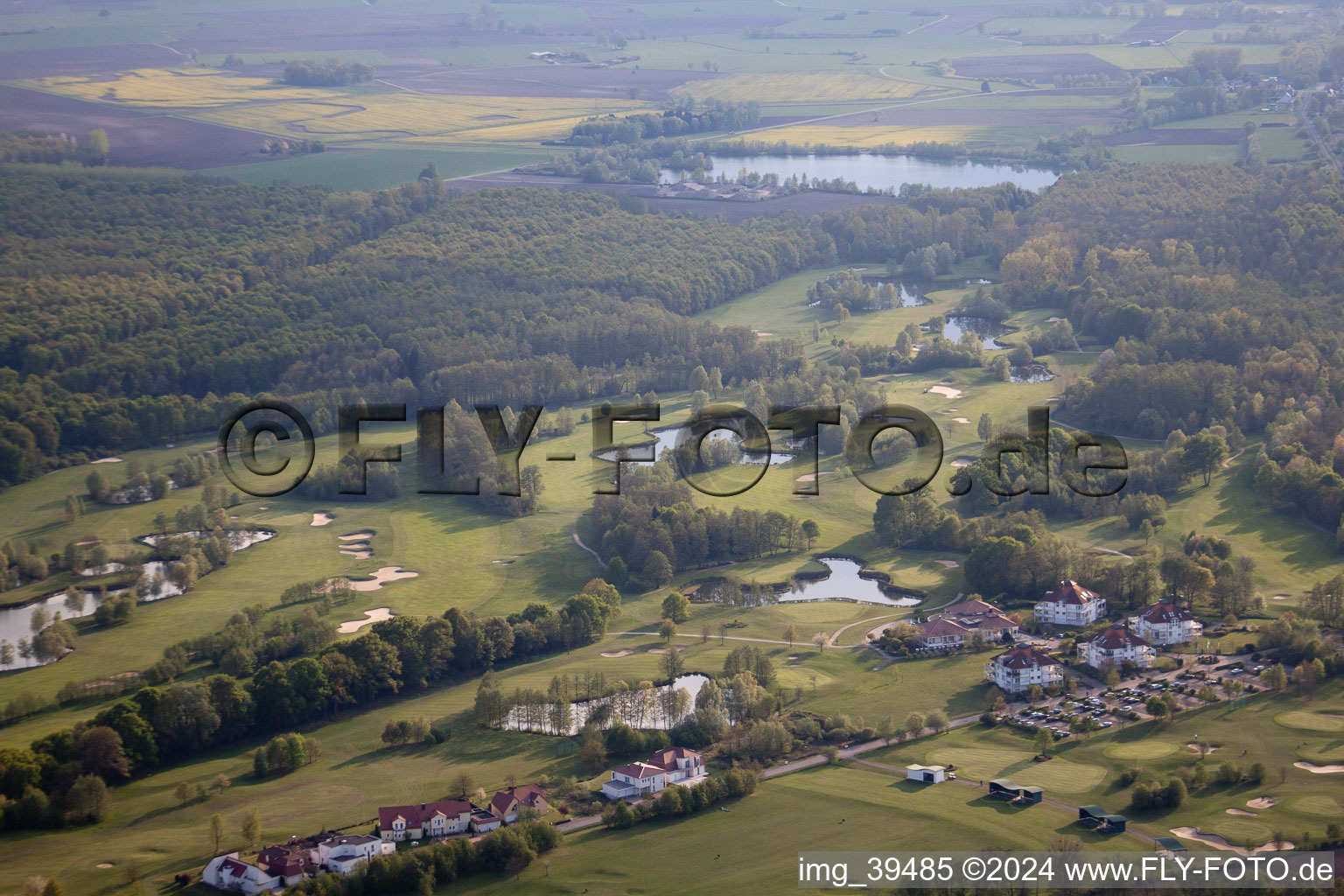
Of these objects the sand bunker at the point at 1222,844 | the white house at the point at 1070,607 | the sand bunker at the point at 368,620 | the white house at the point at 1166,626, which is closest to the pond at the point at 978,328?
the white house at the point at 1070,607

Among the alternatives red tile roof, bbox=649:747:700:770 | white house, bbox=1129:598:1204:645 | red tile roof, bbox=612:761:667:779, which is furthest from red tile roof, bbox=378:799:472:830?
white house, bbox=1129:598:1204:645

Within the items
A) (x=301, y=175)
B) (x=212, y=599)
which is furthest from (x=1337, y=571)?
(x=301, y=175)

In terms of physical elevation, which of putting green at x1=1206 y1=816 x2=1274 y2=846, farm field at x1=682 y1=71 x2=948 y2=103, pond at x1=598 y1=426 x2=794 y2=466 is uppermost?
farm field at x1=682 y1=71 x2=948 y2=103

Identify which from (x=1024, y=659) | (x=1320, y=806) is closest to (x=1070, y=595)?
(x=1024, y=659)

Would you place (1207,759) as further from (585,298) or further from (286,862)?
(585,298)

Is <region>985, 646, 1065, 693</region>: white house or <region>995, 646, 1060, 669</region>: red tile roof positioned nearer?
<region>985, 646, 1065, 693</region>: white house

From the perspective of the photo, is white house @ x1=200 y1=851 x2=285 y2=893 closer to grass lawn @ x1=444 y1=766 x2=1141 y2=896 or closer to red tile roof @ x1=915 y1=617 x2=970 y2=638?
grass lawn @ x1=444 y1=766 x2=1141 y2=896
